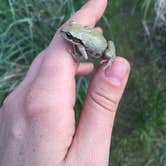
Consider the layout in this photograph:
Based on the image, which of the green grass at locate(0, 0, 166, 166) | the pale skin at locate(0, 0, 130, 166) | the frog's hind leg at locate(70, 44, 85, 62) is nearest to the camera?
the pale skin at locate(0, 0, 130, 166)

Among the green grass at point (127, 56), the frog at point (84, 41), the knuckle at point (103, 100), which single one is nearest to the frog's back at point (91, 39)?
the frog at point (84, 41)

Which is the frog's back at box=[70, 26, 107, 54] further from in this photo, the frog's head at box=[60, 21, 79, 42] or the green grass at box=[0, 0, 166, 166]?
the green grass at box=[0, 0, 166, 166]

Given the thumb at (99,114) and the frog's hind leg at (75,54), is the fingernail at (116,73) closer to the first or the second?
the thumb at (99,114)

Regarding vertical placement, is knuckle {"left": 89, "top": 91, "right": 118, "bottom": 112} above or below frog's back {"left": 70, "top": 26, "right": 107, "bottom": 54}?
below

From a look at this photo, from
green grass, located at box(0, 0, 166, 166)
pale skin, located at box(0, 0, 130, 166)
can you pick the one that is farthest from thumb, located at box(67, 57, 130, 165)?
green grass, located at box(0, 0, 166, 166)

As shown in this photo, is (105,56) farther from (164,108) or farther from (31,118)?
(164,108)

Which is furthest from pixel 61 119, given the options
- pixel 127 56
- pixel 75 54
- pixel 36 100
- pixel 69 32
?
pixel 127 56

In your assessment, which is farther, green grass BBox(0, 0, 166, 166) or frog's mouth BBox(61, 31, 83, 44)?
green grass BBox(0, 0, 166, 166)

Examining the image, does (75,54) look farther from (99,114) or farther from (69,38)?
(99,114)
